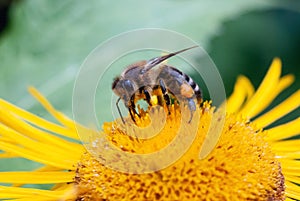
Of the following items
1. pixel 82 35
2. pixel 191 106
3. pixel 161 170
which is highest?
pixel 82 35

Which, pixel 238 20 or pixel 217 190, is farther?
pixel 238 20

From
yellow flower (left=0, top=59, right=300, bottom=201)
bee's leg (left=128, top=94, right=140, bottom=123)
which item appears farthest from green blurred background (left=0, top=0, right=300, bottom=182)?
bee's leg (left=128, top=94, right=140, bottom=123)

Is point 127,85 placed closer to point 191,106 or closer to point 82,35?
point 191,106

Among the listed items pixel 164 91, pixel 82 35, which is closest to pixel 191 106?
pixel 164 91

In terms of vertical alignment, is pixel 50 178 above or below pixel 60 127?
below

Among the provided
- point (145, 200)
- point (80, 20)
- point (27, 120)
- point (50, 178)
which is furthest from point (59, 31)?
point (145, 200)

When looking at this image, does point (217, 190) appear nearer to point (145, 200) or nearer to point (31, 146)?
point (145, 200)

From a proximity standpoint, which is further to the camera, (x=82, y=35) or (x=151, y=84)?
(x=82, y=35)
